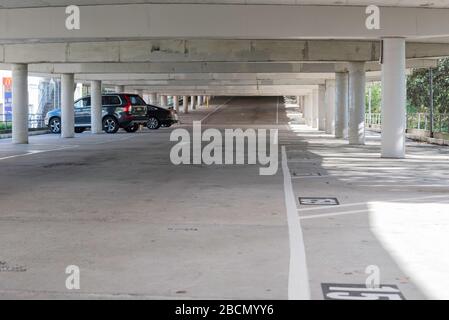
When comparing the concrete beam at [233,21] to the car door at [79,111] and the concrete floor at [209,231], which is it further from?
the car door at [79,111]

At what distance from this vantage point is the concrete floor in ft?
17.8

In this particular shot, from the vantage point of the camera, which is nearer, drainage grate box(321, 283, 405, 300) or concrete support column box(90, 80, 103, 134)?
drainage grate box(321, 283, 405, 300)

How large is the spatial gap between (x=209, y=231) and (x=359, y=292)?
9.62 ft

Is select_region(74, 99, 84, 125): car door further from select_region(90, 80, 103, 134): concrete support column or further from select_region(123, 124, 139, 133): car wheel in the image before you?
select_region(123, 124, 139, 133): car wheel

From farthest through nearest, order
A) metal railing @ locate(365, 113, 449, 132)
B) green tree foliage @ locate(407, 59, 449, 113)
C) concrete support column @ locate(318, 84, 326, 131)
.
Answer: green tree foliage @ locate(407, 59, 449, 113)
concrete support column @ locate(318, 84, 326, 131)
metal railing @ locate(365, 113, 449, 132)

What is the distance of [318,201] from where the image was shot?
1016 centimetres

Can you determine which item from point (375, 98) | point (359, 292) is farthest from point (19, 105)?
point (375, 98)

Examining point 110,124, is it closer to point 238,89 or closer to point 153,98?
point 238,89

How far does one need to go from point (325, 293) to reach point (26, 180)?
914cm

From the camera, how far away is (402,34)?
1806 cm

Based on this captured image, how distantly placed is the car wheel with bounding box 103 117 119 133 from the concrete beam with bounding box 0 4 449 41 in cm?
1768

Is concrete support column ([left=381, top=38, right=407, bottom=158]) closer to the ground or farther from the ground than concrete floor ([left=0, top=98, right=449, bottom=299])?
farther from the ground

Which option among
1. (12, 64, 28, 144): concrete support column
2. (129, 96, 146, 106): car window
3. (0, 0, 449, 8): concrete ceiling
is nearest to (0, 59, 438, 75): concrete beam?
(129, 96, 146, 106): car window

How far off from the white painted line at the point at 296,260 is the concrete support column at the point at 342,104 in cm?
2133
